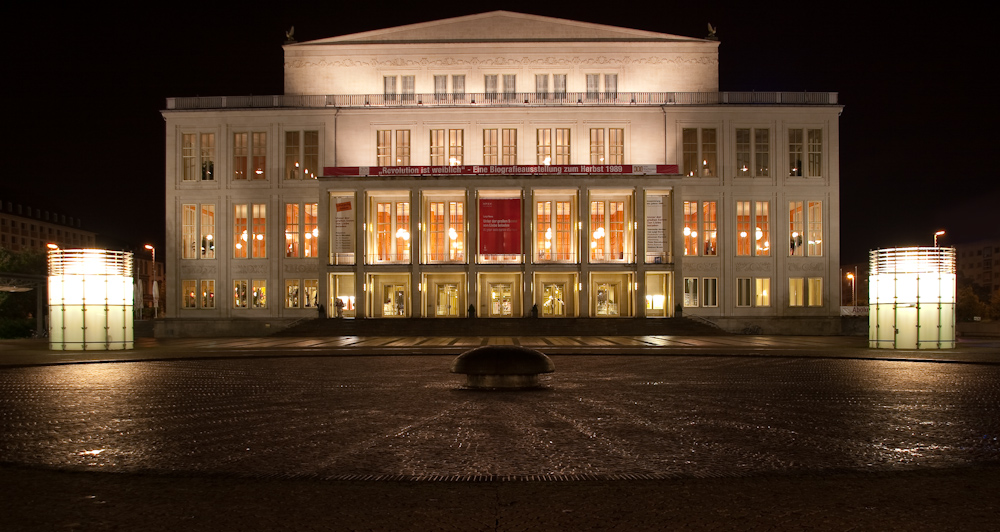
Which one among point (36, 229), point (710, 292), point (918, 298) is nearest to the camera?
point (918, 298)

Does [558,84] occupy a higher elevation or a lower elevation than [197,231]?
higher

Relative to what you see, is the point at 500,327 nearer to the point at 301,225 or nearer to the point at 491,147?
the point at 491,147

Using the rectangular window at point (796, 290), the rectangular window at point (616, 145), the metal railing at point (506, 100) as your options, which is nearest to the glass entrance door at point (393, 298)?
the metal railing at point (506, 100)

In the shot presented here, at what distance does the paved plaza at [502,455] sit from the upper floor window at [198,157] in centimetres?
4158

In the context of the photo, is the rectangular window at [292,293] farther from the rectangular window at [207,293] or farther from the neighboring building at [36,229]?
the neighboring building at [36,229]

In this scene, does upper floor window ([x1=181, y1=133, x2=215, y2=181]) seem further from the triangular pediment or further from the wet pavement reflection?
the wet pavement reflection

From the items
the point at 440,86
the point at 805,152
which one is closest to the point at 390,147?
the point at 440,86

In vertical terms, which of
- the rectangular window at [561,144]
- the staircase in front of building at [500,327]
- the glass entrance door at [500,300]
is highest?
the rectangular window at [561,144]

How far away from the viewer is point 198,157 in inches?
2141

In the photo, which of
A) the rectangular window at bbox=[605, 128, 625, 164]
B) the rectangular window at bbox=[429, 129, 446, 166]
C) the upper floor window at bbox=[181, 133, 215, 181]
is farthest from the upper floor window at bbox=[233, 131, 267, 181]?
the rectangular window at bbox=[605, 128, 625, 164]

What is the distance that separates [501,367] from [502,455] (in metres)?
5.72

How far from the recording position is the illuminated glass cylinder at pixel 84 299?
26.0m

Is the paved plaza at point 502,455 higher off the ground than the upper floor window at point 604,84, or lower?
lower

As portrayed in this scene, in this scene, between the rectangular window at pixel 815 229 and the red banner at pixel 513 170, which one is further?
the rectangular window at pixel 815 229
